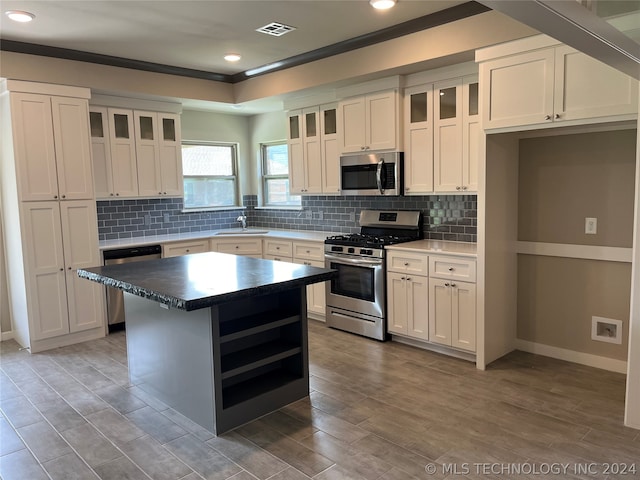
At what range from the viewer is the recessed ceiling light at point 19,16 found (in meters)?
3.34

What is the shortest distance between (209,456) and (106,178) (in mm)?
3392

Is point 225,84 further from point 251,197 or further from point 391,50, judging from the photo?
point 391,50

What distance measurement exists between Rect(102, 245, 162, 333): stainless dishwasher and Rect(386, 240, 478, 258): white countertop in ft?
8.43

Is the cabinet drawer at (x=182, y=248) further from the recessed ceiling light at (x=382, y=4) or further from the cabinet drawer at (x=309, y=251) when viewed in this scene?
the recessed ceiling light at (x=382, y=4)

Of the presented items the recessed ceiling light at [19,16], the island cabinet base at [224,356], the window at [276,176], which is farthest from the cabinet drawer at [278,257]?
the recessed ceiling light at [19,16]

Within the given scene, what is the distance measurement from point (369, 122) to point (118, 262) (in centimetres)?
287

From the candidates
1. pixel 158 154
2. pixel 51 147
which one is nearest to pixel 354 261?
pixel 158 154

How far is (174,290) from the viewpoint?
8.58 ft

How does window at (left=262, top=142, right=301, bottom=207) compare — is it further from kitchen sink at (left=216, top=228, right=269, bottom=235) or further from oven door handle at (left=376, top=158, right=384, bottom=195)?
oven door handle at (left=376, top=158, right=384, bottom=195)

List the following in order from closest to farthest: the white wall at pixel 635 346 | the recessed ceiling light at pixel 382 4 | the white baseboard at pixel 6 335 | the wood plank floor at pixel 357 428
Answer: the wood plank floor at pixel 357 428 < the white wall at pixel 635 346 < the recessed ceiling light at pixel 382 4 < the white baseboard at pixel 6 335

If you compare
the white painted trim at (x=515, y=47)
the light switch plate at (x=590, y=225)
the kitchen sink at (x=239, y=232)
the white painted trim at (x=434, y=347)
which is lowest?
the white painted trim at (x=434, y=347)

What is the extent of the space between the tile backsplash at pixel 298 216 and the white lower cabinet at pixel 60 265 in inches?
28.5

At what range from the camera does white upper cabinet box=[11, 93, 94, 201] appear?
413cm

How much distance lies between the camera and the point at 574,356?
373 cm
